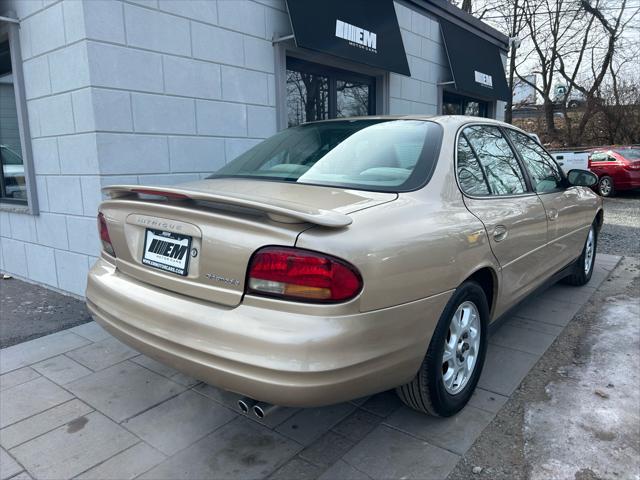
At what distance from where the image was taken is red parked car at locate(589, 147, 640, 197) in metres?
13.9

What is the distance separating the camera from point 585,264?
4.90m

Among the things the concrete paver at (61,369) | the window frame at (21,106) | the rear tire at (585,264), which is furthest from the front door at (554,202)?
the window frame at (21,106)

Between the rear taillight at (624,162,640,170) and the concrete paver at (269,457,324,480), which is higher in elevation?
the rear taillight at (624,162,640,170)

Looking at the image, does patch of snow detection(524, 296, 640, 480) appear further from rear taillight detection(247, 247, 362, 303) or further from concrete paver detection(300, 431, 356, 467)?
rear taillight detection(247, 247, 362, 303)

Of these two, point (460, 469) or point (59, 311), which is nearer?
point (460, 469)

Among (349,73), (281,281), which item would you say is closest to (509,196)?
(281,281)

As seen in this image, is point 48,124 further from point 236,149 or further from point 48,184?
point 236,149

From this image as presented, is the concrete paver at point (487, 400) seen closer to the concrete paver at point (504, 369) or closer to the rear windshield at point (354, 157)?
the concrete paver at point (504, 369)

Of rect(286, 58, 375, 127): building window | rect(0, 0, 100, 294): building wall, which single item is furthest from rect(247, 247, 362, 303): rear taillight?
rect(286, 58, 375, 127): building window

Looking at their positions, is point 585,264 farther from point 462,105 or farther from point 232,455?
point 462,105

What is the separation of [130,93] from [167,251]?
95.9 inches

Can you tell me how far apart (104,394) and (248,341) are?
5.06 feet

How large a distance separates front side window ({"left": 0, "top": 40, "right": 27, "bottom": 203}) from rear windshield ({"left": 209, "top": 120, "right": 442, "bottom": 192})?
130 inches

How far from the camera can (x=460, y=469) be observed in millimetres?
2217
